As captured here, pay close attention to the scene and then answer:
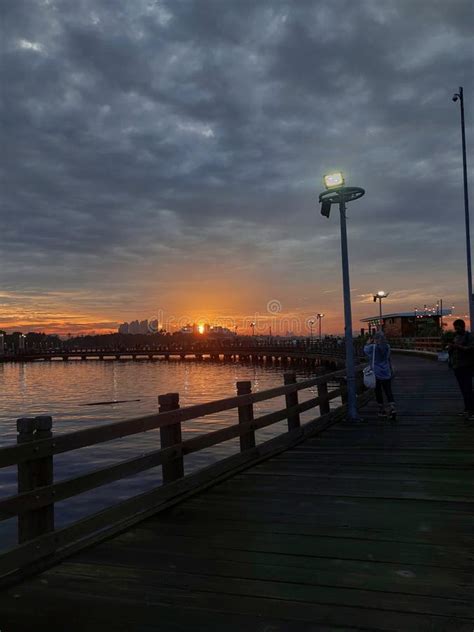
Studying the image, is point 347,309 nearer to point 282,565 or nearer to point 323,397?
point 323,397

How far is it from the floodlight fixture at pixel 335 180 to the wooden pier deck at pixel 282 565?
20.2ft

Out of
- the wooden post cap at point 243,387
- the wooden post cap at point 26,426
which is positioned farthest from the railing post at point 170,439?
the wooden post cap at point 243,387

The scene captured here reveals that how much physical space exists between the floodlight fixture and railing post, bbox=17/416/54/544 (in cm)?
829

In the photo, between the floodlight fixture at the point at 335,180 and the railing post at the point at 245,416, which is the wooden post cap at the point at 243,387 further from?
the floodlight fixture at the point at 335,180

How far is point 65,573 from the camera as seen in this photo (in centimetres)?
406

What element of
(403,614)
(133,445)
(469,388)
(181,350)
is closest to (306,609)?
(403,614)

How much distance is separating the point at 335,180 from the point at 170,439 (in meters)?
6.99

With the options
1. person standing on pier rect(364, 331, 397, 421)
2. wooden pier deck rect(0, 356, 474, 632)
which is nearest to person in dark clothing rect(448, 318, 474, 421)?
person standing on pier rect(364, 331, 397, 421)

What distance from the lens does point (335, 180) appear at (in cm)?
1092

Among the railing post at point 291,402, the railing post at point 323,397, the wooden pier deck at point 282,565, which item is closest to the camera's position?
the wooden pier deck at point 282,565

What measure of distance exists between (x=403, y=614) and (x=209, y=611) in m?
1.25

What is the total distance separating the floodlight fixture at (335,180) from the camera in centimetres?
1090

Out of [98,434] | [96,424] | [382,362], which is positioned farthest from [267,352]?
[98,434]

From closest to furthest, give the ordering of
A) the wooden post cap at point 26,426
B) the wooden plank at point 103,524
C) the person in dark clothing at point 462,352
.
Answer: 1. the wooden plank at point 103,524
2. the wooden post cap at point 26,426
3. the person in dark clothing at point 462,352
